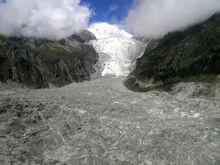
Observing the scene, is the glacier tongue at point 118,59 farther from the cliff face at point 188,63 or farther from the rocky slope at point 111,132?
the rocky slope at point 111,132

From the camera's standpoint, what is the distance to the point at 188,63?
70.8 meters

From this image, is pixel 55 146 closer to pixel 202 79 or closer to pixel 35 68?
pixel 202 79

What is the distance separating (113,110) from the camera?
51.1 metres

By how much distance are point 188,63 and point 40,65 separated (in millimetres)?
52715

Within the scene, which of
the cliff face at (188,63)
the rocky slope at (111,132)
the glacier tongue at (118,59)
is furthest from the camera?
the glacier tongue at (118,59)

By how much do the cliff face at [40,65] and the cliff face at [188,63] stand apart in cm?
2693

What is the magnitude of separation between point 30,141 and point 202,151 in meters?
18.4

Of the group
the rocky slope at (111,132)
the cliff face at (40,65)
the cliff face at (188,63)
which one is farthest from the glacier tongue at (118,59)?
the rocky slope at (111,132)

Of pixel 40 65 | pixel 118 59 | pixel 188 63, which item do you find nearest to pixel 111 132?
pixel 188 63

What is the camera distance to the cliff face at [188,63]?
63797 mm

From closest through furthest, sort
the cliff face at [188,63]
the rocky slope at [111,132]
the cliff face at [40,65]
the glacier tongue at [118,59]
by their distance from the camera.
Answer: the rocky slope at [111,132] → the cliff face at [188,63] → the cliff face at [40,65] → the glacier tongue at [118,59]

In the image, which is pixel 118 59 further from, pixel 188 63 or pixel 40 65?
pixel 188 63

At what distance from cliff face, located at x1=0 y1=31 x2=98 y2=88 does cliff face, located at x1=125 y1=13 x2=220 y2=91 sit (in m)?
26.9

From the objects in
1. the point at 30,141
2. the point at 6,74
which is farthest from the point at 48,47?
the point at 30,141
